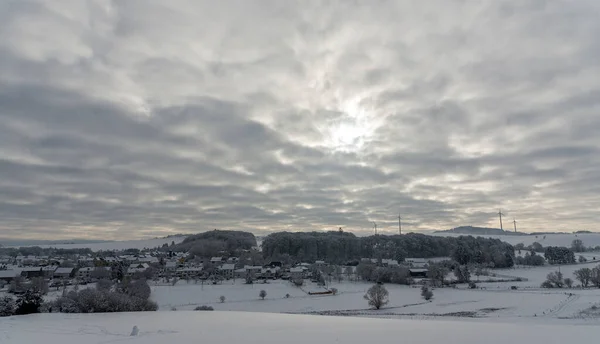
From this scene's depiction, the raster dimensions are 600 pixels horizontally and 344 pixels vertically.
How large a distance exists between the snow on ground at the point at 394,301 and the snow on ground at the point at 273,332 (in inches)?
702

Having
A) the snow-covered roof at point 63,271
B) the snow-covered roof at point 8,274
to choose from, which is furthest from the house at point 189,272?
the snow-covered roof at point 8,274

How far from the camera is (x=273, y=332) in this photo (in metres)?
10.4

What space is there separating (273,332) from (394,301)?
35.1 m

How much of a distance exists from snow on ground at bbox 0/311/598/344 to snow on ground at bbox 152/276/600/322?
1783 cm

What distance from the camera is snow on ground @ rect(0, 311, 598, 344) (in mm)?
9328

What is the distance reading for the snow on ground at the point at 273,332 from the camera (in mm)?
9328

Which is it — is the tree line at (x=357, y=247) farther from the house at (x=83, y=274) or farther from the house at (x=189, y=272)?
the house at (x=83, y=274)

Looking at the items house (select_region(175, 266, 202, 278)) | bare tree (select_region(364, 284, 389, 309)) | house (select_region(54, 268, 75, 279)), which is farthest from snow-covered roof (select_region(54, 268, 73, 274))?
bare tree (select_region(364, 284, 389, 309))

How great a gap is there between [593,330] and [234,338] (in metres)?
9.31

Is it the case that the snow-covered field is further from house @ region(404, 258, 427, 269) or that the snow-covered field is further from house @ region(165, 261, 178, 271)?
house @ region(404, 258, 427, 269)

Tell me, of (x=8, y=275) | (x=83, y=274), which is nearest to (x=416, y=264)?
(x=83, y=274)

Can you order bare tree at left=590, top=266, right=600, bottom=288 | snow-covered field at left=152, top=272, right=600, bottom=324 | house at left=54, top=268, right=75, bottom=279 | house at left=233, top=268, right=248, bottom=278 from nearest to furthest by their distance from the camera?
snow-covered field at left=152, top=272, right=600, bottom=324, bare tree at left=590, top=266, right=600, bottom=288, house at left=54, top=268, right=75, bottom=279, house at left=233, top=268, right=248, bottom=278

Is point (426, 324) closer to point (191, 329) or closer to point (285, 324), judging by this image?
Result: point (285, 324)

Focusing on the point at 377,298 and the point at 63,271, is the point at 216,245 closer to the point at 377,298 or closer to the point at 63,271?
the point at 63,271
